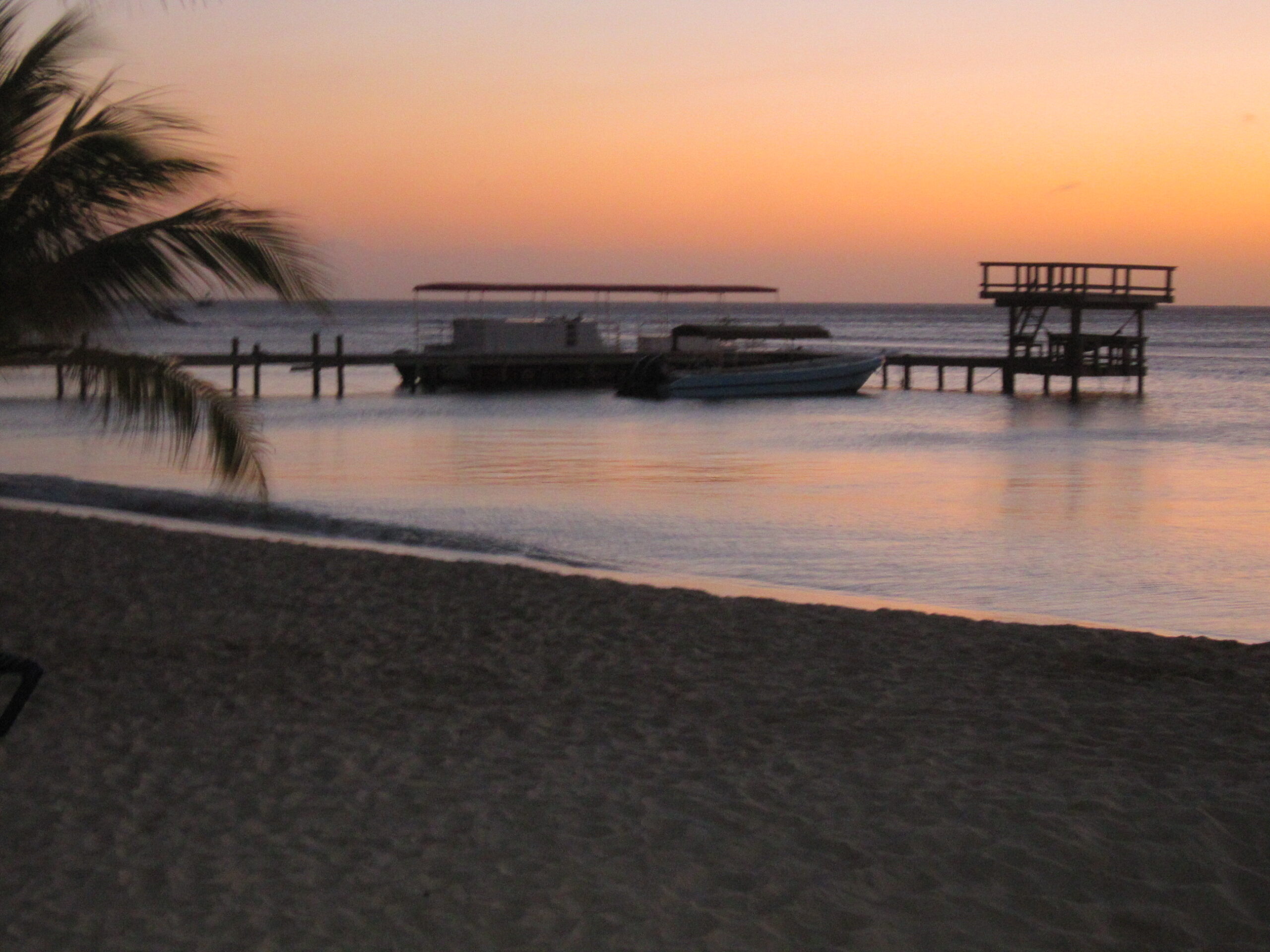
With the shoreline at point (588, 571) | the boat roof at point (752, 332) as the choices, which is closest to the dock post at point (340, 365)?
the boat roof at point (752, 332)

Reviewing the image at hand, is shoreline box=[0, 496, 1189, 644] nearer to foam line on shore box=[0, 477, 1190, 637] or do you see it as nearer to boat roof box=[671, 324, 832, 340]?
foam line on shore box=[0, 477, 1190, 637]

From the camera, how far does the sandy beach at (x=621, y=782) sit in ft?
15.0

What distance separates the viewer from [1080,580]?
13781mm

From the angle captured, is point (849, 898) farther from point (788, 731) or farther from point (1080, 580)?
point (1080, 580)

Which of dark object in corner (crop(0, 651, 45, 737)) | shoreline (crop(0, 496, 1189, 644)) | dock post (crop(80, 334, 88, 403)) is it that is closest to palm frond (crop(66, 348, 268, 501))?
dock post (crop(80, 334, 88, 403))

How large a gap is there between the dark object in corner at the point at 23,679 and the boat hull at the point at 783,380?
36.3 meters

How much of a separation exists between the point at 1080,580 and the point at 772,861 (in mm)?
9686

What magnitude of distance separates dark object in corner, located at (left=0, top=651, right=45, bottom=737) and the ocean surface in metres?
2.38

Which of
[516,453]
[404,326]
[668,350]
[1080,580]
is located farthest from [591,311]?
[1080,580]

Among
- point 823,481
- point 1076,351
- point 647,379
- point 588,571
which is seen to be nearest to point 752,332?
point 647,379

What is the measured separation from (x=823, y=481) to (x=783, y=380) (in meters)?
20.4

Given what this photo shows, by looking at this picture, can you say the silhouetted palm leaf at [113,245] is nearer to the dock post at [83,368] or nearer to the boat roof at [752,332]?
the dock post at [83,368]

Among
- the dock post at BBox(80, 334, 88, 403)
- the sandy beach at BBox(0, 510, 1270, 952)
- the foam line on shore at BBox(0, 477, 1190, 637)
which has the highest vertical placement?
the dock post at BBox(80, 334, 88, 403)

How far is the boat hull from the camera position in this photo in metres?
41.6
